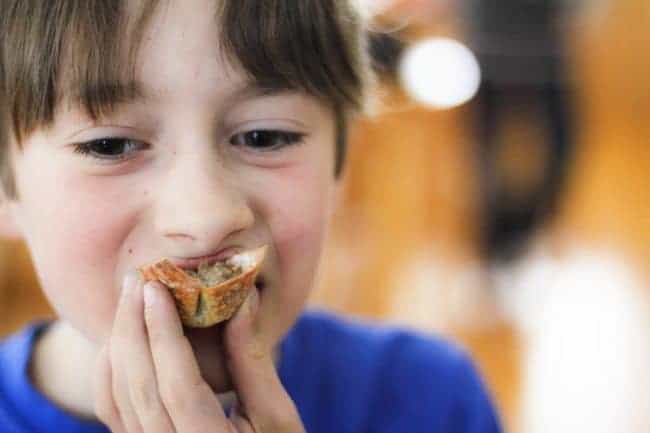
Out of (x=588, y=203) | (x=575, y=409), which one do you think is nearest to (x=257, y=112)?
(x=575, y=409)

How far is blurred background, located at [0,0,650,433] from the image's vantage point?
2541 mm

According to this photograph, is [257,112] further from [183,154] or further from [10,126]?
[10,126]

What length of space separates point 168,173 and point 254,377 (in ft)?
0.70

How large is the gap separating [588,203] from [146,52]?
3.24 meters

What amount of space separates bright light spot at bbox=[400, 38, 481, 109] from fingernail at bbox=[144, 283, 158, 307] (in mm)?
1849

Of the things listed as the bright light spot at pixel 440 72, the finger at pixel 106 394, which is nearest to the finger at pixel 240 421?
the finger at pixel 106 394

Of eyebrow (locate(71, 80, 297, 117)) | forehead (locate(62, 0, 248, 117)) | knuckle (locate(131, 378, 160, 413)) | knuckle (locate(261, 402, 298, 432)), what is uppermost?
forehead (locate(62, 0, 248, 117))

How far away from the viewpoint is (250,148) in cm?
84

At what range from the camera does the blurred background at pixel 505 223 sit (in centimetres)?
254

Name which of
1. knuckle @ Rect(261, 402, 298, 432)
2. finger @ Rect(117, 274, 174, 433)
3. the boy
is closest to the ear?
the boy

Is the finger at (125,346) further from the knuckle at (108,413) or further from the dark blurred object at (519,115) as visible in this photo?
the dark blurred object at (519,115)

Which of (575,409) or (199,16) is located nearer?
(199,16)

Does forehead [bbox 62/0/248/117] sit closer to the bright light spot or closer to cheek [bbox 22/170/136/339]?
cheek [bbox 22/170/136/339]

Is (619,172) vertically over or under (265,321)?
over
